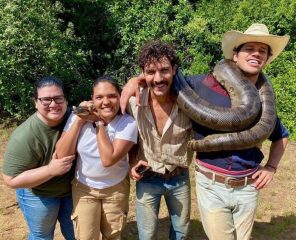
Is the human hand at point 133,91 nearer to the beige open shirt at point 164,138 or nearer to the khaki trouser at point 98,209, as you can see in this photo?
the beige open shirt at point 164,138

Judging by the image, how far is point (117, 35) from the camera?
35.4ft

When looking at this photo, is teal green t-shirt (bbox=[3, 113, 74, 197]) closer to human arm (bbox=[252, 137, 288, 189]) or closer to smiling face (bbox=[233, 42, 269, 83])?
smiling face (bbox=[233, 42, 269, 83])

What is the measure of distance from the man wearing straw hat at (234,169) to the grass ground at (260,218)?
189 centimetres

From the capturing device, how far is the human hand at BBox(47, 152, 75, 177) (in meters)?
3.34

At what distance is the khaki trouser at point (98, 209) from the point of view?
3.57 meters

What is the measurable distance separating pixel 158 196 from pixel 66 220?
0.97 meters

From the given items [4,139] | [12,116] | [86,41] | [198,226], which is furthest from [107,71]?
[198,226]

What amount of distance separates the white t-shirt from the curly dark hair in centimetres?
51

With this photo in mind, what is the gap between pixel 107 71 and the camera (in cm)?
1060

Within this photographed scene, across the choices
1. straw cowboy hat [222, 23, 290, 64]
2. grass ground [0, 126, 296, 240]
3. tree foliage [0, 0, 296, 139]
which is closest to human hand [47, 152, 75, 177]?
straw cowboy hat [222, 23, 290, 64]

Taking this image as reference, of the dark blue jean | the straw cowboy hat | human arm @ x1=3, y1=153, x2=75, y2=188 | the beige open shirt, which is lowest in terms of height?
the dark blue jean

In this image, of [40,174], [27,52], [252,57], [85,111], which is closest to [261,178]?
[252,57]

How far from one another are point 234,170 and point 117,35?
8.09m

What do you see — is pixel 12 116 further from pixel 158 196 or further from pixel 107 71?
pixel 158 196
